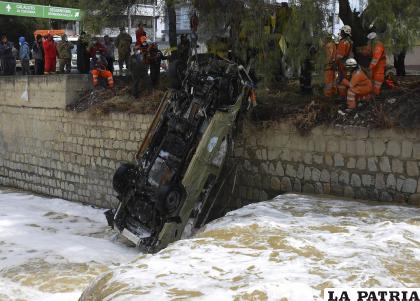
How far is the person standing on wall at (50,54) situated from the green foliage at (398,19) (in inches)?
391

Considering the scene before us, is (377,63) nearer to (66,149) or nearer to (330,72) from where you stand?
(330,72)

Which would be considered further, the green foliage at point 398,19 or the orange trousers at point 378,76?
the orange trousers at point 378,76

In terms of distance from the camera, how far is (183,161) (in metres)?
8.59

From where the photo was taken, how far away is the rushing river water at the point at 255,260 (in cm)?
439

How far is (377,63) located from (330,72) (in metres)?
0.97

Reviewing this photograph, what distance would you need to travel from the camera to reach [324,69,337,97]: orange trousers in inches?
359

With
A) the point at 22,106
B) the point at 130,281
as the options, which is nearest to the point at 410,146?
the point at 130,281

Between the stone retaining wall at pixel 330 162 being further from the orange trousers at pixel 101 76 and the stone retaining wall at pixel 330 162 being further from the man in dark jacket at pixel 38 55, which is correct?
the man in dark jacket at pixel 38 55

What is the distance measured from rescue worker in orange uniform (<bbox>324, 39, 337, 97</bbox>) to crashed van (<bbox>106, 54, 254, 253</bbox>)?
1.31 meters

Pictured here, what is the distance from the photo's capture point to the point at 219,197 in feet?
31.6

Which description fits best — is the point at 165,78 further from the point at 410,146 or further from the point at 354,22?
the point at 410,146

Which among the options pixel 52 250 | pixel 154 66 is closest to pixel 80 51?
pixel 154 66

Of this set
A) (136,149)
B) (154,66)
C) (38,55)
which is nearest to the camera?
(136,149)

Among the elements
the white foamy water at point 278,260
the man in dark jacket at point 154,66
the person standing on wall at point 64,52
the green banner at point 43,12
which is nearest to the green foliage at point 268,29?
the man in dark jacket at point 154,66
